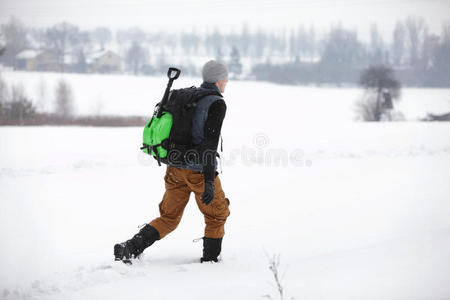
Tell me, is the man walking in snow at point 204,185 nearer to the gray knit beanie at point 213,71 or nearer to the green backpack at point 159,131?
the gray knit beanie at point 213,71

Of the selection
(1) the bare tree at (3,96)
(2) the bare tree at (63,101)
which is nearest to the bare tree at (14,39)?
(2) the bare tree at (63,101)

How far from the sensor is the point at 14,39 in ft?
179

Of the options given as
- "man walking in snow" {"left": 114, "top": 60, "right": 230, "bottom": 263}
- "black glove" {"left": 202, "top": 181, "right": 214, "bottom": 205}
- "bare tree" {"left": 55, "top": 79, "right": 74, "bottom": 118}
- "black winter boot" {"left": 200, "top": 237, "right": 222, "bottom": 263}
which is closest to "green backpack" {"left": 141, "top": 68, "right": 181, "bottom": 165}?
"man walking in snow" {"left": 114, "top": 60, "right": 230, "bottom": 263}

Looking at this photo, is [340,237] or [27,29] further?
[27,29]

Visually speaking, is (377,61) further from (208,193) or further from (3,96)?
(208,193)

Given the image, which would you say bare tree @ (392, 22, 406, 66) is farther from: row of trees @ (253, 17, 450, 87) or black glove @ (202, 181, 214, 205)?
black glove @ (202, 181, 214, 205)

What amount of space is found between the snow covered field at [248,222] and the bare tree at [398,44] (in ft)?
167

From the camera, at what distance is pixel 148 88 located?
54531mm

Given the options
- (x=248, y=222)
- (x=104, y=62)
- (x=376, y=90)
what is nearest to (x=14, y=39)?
(x=104, y=62)

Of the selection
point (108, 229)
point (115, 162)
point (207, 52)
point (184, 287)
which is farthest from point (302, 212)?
point (207, 52)

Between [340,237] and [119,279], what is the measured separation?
251 centimetres

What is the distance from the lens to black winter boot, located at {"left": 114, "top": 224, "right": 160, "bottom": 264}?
11.5 ft

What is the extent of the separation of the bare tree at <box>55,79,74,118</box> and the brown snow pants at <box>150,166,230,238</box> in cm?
3812

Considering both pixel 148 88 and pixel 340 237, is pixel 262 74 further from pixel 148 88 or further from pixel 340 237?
pixel 340 237
